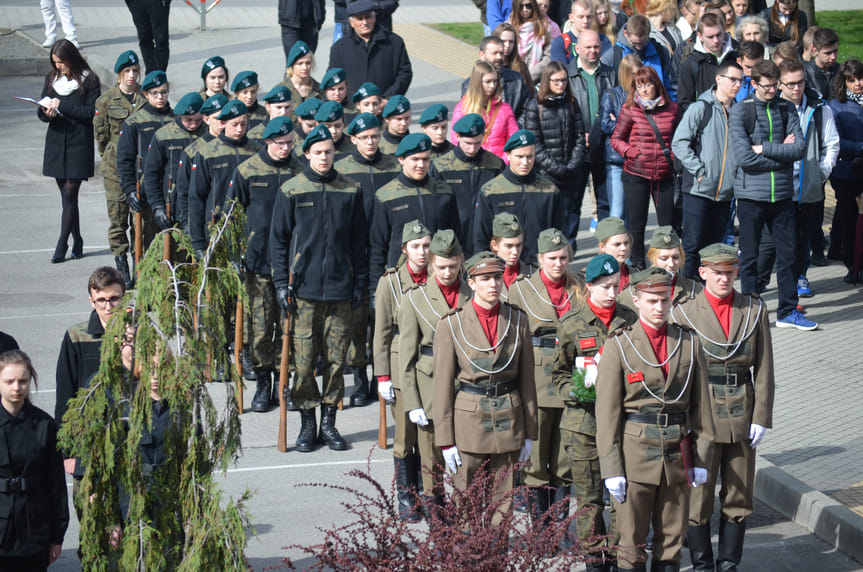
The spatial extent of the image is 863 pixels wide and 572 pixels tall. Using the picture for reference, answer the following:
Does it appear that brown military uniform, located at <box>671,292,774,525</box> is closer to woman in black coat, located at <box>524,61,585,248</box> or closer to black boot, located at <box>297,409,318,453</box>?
black boot, located at <box>297,409,318,453</box>

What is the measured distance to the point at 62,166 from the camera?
1391 centimetres

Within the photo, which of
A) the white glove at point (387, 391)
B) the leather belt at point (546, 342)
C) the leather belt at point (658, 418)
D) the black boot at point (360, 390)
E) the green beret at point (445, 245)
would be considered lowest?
the black boot at point (360, 390)

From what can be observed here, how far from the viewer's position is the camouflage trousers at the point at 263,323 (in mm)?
10391

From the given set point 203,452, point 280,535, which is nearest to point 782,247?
point 280,535

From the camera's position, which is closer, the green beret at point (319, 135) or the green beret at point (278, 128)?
the green beret at point (319, 135)

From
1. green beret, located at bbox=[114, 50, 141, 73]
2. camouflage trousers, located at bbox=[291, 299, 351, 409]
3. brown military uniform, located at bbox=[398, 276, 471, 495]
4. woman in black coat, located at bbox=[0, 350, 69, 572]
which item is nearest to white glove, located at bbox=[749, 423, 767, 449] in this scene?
brown military uniform, located at bbox=[398, 276, 471, 495]

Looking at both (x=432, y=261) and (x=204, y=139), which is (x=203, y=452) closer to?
(x=432, y=261)

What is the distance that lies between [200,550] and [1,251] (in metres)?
11.0

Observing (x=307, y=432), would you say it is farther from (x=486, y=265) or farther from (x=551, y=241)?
(x=486, y=265)

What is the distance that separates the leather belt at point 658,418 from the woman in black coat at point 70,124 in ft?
29.0

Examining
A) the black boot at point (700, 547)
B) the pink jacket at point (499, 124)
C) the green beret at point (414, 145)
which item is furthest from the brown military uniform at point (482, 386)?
the pink jacket at point (499, 124)

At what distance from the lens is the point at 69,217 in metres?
14.0

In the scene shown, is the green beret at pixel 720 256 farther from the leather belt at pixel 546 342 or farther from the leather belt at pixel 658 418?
the leather belt at pixel 546 342

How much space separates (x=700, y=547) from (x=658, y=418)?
100 cm
